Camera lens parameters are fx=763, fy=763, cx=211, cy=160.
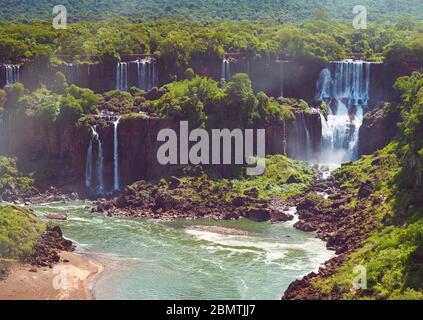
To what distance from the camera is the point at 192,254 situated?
57.6 metres

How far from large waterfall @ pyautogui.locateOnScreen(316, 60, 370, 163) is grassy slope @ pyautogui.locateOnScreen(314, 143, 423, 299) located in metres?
20.6

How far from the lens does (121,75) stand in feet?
311

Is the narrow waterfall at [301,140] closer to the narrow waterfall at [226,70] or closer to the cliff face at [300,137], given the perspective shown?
the cliff face at [300,137]

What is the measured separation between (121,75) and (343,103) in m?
27.5

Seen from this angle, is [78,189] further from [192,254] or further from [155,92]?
[192,254]

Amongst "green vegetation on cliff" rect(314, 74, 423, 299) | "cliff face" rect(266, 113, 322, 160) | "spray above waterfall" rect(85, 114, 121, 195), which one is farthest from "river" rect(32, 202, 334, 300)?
"cliff face" rect(266, 113, 322, 160)

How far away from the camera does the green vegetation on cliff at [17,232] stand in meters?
52.6

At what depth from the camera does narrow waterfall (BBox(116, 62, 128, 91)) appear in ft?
310

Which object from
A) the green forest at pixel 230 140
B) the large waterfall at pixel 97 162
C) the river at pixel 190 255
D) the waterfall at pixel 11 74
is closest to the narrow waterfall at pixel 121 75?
the green forest at pixel 230 140

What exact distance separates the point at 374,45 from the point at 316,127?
88.4ft

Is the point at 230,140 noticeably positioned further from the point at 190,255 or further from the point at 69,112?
the point at 190,255

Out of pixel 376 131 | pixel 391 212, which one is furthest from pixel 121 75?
pixel 391 212

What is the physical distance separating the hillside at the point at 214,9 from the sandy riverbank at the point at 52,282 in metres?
116
